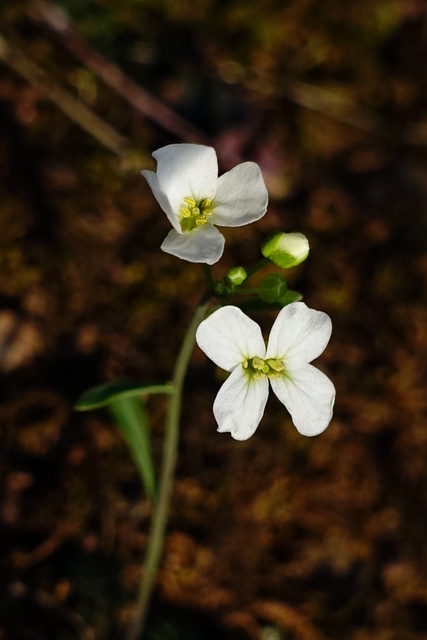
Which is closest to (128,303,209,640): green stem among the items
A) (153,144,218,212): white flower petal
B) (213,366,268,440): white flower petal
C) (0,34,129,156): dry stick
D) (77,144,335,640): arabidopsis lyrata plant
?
(77,144,335,640): arabidopsis lyrata plant

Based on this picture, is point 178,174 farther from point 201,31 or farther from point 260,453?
point 201,31

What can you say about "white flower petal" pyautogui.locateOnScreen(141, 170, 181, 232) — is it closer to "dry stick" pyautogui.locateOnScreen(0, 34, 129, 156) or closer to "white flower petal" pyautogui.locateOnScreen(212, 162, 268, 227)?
"white flower petal" pyautogui.locateOnScreen(212, 162, 268, 227)

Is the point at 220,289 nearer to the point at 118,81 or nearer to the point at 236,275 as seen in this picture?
the point at 236,275

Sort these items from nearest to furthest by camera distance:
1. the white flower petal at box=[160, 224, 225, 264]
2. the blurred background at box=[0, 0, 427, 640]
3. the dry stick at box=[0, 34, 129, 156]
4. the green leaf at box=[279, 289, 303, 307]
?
1. the white flower petal at box=[160, 224, 225, 264]
2. the green leaf at box=[279, 289, 303, 307]
3. the blurred background at box=[0, 0, 427, 640]
4. the dry stick at box=[0, 34, 129, 156]

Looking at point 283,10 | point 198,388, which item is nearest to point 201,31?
point 283,10

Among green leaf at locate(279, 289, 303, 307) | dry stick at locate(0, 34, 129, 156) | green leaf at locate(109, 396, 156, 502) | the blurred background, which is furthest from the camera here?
dry stick at locate(0, 34, 129, 156)
